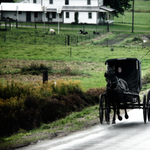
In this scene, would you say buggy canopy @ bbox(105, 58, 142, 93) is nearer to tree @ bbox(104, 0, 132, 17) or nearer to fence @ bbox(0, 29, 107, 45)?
fence @ bbox(0, 29, 107, 45)

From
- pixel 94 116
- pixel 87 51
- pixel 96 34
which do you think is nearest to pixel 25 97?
pixel 94 116

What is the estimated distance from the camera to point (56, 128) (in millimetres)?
16188

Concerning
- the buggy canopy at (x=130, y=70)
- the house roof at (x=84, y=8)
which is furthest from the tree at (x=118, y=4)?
the buggy canopy at (x=130, y=70)

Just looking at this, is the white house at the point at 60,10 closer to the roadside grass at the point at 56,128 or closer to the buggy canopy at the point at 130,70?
the roadside grass at the point at 56,128

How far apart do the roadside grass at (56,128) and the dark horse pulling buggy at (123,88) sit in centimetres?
123

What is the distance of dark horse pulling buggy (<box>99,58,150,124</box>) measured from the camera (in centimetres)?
1474

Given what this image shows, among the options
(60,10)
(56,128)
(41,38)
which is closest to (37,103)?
(56,128)

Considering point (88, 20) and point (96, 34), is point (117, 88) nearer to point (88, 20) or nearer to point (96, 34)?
point (96, 34)

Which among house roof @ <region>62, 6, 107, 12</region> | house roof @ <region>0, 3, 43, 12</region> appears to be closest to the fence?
house roof @ <region>62, 6, 107, 12</region>

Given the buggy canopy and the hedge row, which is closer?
the hedge row

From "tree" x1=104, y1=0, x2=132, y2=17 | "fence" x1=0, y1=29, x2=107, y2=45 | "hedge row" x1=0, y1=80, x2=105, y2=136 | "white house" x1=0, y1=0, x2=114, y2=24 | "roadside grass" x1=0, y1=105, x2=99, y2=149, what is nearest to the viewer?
Result: "roadside grass" x1=0, y1=105, x2=99, y2=149

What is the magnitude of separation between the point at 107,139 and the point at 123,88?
2.95 meters

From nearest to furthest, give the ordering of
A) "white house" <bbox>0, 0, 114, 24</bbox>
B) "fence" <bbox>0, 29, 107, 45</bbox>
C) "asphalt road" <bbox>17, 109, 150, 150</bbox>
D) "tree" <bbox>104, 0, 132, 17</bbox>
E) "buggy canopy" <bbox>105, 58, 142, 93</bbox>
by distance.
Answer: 1. "asphalt road" <bbox>17, 109, 150, 150</bbox>
2. "buggy canopy" <bbox>105, 58, 142, 93</bbox>
3. "fence" <bbox>0, 29, 107, 45</bbox>
4. "white house" <bbox>0, 0, 114, 24</bbox>
5. "tree" <bbox>104, 0, 132, 17</bbox>

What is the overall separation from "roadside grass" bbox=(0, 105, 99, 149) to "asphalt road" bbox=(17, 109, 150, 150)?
25.5 inches
